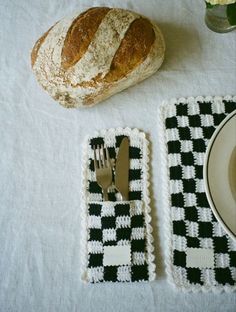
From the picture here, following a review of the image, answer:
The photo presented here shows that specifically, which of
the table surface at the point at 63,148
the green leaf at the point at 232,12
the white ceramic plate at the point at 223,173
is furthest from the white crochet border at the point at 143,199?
the green leaf at the point at 232,12

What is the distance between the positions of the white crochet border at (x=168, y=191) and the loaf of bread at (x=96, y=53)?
103 mm

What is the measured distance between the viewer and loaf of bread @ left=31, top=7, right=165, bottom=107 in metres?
0.61

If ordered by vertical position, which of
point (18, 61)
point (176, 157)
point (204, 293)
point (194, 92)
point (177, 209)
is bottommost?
point (204, 293)

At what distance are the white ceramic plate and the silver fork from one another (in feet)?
0.65

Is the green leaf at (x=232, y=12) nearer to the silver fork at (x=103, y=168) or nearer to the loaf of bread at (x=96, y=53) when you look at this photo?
the loaf of bread at (x=96, y=53)

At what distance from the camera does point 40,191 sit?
65 cm

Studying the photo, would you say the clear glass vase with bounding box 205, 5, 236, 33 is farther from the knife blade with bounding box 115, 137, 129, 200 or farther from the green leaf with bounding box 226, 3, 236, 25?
the knife blade with bounding box 115, 137, 129, 200

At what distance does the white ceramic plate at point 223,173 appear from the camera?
20.3 inches

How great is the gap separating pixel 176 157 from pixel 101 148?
16 cm

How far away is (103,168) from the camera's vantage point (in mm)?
628

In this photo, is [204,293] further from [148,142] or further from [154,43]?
[154,43]

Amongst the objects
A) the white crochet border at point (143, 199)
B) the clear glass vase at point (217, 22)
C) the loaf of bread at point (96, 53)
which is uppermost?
the clear glass vase at point (217, 22)

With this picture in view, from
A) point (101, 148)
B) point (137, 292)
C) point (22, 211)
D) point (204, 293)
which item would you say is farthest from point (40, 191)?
point (204, 293)

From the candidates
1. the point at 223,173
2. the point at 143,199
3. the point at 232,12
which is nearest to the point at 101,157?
the point at 143,199
